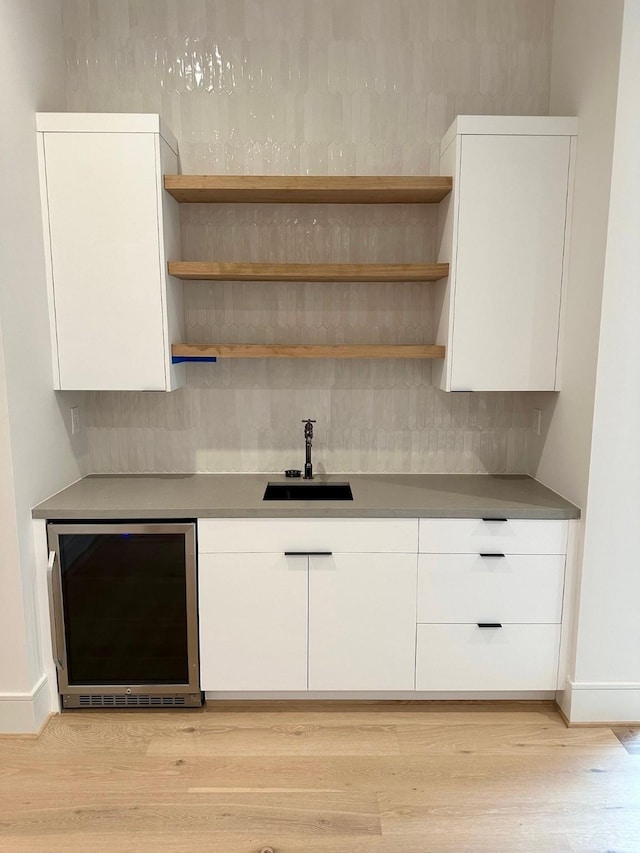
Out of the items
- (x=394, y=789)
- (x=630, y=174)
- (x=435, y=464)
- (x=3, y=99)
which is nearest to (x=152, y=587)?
(x=394, y=789)

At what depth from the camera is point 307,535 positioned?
2.28 m

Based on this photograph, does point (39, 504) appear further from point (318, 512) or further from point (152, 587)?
point (318, 512)

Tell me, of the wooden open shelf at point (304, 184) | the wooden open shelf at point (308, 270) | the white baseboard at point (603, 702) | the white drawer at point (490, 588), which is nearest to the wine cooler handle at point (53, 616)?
the wooden open shelf at point (308, 270)

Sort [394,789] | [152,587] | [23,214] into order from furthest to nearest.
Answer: [152,587] < [23,214] < [394,789]

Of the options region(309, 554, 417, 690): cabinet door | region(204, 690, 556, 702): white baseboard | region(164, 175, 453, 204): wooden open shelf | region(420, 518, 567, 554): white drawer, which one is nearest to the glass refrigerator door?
region(204, 690, 556, 702): white baseboard

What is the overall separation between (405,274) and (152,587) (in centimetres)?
162

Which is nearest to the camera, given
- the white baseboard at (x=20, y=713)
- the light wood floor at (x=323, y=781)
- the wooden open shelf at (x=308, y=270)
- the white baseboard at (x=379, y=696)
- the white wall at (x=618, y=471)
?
the light wood floor at (x=323, y=781)

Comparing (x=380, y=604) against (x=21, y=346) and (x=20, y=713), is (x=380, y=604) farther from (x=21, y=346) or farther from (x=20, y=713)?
(x=21, y=346)

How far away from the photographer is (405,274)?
238 centimetres

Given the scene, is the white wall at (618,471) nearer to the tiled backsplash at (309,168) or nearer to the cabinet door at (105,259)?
the tiled backsplash at (309,168)

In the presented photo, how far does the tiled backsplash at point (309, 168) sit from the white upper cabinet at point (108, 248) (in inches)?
13.3

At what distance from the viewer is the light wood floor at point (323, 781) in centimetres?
181

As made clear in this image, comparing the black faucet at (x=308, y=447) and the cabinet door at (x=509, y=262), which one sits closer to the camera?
the cabinet door at (x=509, y=262)

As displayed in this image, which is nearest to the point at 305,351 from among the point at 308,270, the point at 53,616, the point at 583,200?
the point at 308,270
